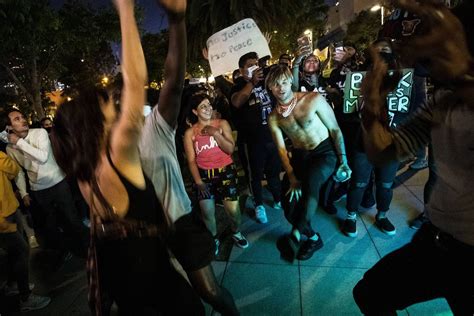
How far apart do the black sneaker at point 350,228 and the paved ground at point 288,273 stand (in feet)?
0.24

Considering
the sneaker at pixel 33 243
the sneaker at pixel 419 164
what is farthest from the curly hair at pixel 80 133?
the sneaker at pixel 419 164

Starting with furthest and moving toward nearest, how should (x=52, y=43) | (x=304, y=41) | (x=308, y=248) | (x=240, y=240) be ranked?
(x=52, y=43), (x=304, y=41), (x=240, y=240), (x=308, y=248)

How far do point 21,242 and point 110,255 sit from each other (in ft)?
6.82

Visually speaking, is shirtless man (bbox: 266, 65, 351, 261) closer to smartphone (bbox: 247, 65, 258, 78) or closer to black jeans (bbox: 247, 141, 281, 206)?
black jeans (bbox: 247, 141, 281, 206)

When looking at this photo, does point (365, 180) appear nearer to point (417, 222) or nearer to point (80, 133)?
point (417, 222)

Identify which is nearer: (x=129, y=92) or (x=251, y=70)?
(x=129, y=92)

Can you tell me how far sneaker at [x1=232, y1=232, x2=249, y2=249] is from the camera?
3.91 metres

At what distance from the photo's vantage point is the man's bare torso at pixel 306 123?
3.55 m

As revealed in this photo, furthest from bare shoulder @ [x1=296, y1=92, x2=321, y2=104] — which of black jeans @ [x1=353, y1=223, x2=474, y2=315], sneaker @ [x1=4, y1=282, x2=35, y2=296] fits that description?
sneaker @ [x1=4, y1=282, x2=35, y2=296]

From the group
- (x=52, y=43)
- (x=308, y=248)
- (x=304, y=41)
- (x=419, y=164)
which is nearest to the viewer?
(x=308, y=248)

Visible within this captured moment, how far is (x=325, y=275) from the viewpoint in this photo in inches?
126

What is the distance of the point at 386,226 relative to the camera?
3.84 metres

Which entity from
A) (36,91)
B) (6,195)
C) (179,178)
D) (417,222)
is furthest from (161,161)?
(36,91)

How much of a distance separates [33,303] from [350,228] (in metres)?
3.61
